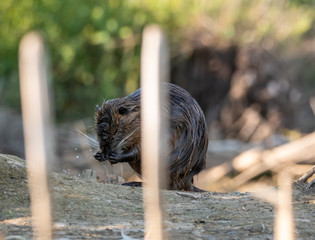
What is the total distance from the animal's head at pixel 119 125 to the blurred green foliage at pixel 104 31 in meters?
6.96

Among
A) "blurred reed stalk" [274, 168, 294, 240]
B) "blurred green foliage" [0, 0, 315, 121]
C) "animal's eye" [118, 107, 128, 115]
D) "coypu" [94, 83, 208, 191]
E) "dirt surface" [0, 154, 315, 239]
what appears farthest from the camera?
"blurred green foliage" [0, 0, 315, 121]

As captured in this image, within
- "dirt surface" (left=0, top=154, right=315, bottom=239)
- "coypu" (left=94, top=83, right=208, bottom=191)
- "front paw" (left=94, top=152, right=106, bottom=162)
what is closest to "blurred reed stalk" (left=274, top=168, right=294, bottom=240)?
"dirt surface" (left=0, top=154, right=315, bottom=239)

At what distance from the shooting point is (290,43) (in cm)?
1473

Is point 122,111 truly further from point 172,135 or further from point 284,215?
point 284,215

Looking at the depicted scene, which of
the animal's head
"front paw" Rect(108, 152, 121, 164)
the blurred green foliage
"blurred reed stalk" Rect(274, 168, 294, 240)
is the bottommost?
"blurred reed stalk" Rect(274, 168, 294, 240)

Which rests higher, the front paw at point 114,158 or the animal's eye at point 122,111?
the animal's eye at point 122,111

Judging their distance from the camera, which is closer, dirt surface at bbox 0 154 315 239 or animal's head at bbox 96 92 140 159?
dirt surface at bbox 0 154 315 239

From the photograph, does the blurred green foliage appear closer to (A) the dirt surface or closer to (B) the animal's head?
(B) the animal's head

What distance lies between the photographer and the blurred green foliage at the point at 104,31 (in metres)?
13.2

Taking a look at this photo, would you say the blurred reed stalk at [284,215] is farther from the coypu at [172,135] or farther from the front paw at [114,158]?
the front paw at [114,158]

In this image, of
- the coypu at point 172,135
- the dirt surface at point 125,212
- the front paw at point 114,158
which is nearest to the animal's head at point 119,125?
the coypu at point 172,135

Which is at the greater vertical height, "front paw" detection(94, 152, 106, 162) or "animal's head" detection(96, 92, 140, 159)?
"animal's head" detection(96, 92, 140, 159)

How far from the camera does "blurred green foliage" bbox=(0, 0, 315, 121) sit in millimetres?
13195

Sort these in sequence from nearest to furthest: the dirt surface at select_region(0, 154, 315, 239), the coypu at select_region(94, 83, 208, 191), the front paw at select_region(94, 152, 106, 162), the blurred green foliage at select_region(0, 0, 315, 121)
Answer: the dirt surface at select_region(0, 154, 315, 239)
the coypu at select_region(94, 83, 208, 191)
the front paw at select_region(94, 152, 106, 162)
the blurred green foliage at select_region(0, 0, 315, 121)
